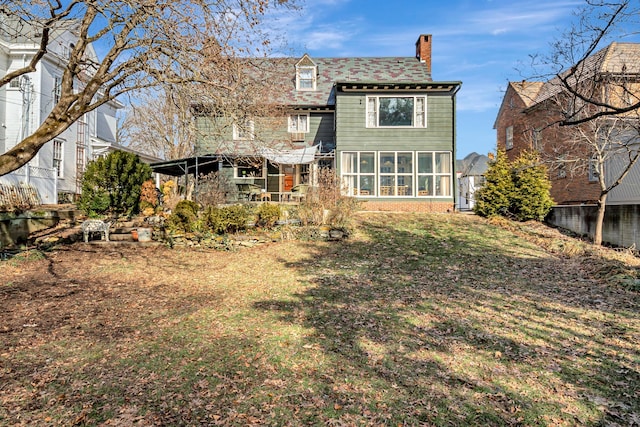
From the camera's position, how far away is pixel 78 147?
2055 cm

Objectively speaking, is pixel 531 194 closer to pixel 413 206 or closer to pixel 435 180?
pixel 435 180

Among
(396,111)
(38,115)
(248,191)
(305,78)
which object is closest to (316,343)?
(248,191)

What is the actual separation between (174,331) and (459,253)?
28.2ft

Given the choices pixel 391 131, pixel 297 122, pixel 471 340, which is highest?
pixel 297 122

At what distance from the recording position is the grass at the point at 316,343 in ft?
12.2

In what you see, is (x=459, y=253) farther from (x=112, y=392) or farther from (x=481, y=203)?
(x=112, y=392)

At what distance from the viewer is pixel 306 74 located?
22.5m

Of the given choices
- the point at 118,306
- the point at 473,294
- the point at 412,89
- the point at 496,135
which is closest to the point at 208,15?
the point at 118,306

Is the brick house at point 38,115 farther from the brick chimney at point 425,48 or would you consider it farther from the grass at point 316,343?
the brick chimney at point 425,48

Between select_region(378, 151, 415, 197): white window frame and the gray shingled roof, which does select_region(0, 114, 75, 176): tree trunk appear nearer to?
the gray shingled roof

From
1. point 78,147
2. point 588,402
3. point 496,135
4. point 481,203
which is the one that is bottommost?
point 588,402

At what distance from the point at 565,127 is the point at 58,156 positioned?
23.1 metres

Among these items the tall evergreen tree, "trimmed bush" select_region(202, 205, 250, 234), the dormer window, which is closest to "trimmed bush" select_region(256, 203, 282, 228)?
"trimmed bush" select_region(202, 205, 250, 234)

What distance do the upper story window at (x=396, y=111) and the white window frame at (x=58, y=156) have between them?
15.1m
